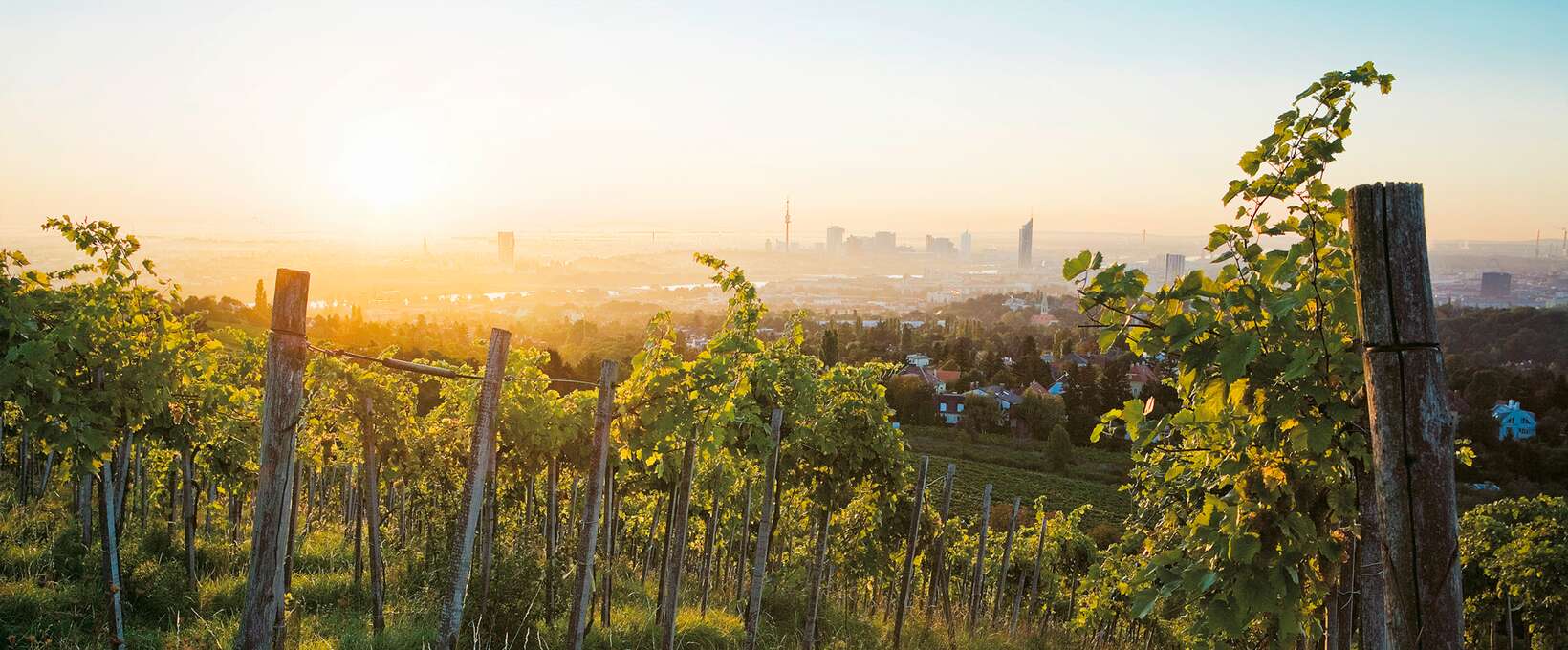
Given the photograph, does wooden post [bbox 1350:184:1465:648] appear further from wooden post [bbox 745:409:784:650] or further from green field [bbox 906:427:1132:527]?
green field [bbox 906:427:1132:527]

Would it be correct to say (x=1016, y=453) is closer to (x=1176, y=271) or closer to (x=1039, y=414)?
(x=1039, y=414)

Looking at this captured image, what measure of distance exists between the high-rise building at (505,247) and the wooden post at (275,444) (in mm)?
127858

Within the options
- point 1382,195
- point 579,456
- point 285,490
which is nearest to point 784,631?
point 579,456

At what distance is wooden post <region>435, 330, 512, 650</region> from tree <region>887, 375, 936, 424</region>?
5362cm

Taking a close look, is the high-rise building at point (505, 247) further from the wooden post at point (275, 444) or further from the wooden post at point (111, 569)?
the wooden post at point (275, 444)

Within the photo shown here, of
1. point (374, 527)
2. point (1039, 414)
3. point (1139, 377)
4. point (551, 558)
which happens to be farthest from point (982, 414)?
point (374, 527)

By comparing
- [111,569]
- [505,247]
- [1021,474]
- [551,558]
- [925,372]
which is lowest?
[1021,474]

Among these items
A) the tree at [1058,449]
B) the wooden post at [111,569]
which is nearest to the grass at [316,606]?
the wooden post at [111,569]

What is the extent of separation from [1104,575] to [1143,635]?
134 cm

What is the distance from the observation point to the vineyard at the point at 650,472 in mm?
2775

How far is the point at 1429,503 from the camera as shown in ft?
6.53

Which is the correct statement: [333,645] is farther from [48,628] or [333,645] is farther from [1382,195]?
[1382,195]

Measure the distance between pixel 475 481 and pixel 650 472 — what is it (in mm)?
4023

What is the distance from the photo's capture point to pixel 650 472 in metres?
7.99
